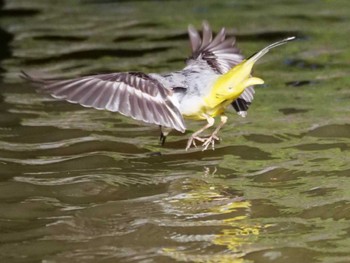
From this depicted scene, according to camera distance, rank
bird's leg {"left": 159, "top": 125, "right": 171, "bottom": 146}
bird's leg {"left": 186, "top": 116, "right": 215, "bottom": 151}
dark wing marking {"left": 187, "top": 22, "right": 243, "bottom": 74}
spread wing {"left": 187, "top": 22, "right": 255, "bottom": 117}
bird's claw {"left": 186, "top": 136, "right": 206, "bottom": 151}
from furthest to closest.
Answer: dark wing marking {"left": 187, "top": 22, "right": 243, "bottom": 74} < spread wing {"left": 187, "top": 22, "right": 255, "bottom": 117} < bird's leg {"left": 159, "top": 125, "right": 171, "bottom": 146} < bird's claw {"left": 186, "top": 136, "right": 206, "bottom": 151} < bird's leg {"left": 186, "top": 116, "right": 215, "bottom": 151}

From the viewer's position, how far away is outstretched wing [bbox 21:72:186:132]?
247 inches

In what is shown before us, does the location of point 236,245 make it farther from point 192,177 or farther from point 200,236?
point 192,177

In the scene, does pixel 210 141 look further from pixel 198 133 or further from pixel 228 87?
pixel 228 87

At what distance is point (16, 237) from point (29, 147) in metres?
1.90

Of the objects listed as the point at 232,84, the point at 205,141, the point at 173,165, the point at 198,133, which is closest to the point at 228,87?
the point at 232,84

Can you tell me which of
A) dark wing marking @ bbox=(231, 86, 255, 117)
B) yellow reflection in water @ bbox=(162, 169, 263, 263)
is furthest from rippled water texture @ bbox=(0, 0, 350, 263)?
dark wing marking @ bbox=(231, 86, 255, 117)

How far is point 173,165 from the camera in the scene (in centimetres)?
699

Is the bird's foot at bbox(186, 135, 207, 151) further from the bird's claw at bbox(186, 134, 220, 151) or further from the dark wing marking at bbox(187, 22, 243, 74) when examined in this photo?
the dark wing marking at bbox(187, 22, 243, 74)

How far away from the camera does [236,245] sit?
535 cm

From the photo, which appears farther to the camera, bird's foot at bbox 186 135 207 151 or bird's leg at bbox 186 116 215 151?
bird's foot at bbox 186 135 207 151

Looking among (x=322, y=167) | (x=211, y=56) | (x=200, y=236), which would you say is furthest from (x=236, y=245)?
(x=211, y=56)

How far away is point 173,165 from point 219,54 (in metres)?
1.08

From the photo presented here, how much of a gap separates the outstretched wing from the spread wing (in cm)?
83

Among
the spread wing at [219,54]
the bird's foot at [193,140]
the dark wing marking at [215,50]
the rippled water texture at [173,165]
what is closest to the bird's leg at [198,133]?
the bird's foot at [193,140]
